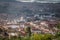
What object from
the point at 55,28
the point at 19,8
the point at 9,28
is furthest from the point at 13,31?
the point at 55,28

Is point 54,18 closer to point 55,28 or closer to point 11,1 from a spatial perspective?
point 55,28

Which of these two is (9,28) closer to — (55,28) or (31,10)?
(31,10)

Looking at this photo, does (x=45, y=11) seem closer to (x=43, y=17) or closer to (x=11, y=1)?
(x=43, y=17)

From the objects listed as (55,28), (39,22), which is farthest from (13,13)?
(55,28)

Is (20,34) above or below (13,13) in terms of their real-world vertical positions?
below

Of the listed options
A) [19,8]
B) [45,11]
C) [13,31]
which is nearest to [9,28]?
[13,31]

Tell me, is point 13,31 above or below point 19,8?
below

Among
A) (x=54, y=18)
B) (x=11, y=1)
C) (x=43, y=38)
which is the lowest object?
(x=43, y=38)
